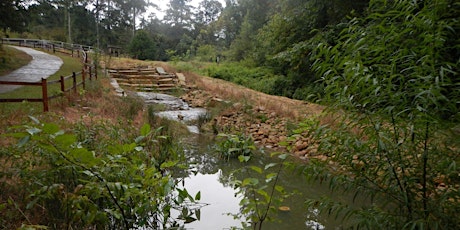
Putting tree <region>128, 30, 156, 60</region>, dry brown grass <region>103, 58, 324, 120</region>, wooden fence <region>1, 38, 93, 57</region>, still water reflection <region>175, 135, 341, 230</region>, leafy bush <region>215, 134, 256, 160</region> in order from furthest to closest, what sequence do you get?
1. tree <region>128, 30, 156, 60</region>
2. wooden fence <region>1, 38, 93, 57</region>
3. dry brown grass <region>103, 58, 324, 120</region>
4. still water reflection <region>175, 135, 341, 230</region>
5. leafy bush <region>215, 134, 256, 160</region>

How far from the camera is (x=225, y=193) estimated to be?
406 centimetres

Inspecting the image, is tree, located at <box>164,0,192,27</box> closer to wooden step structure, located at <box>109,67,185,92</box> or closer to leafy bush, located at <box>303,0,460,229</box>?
wooden step structure, located at <box>109,67,185,92</box>

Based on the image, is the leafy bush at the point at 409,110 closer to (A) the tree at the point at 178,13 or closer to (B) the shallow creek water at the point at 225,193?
(B) the shallow creek water at the point at 225,193

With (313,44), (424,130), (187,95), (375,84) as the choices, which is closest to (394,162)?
(424,130)

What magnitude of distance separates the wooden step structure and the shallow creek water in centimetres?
861


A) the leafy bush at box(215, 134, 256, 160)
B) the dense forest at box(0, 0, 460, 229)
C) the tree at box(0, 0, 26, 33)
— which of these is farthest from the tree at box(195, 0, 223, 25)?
the leafy bush at box(215, 134, 256, 160)

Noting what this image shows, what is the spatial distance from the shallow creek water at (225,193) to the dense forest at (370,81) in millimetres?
262

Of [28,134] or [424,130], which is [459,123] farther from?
[28,134]

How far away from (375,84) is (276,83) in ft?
41.4

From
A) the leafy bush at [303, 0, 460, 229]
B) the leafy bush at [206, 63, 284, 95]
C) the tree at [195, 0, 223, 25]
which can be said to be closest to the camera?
the leafy bush at [303, 0, 460, 229]

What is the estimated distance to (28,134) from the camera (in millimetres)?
1214

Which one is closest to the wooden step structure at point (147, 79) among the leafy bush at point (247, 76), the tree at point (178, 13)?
the leafy bush at point (247, 76)

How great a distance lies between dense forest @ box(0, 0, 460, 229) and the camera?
6.04 feet

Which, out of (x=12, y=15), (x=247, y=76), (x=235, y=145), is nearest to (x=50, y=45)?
(x=12, y=15)
